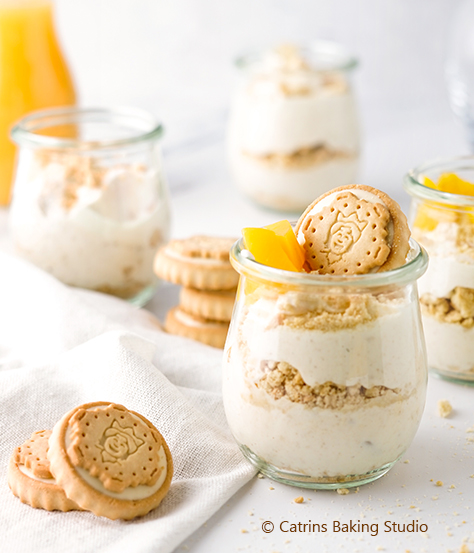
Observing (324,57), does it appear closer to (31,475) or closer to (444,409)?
(444,409)

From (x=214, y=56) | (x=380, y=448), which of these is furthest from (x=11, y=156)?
(x=380, y=448)

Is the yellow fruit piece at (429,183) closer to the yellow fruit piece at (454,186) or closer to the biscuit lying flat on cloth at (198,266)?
the yellow fruit piece at (454,186)

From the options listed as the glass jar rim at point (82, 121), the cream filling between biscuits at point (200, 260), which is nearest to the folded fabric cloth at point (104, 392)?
the cream filling between biscuits at point (200, 260)

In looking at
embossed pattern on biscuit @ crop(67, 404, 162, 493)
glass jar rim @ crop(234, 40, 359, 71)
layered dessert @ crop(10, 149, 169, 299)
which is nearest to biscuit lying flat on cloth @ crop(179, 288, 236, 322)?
layered dessert @ crop(10, 149, 169, 299)

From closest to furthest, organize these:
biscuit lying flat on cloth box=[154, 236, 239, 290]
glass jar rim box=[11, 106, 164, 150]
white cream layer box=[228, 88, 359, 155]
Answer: biscuit lying flat on cloth box=[154, 236, 239, 290]
glass jar rim box=[11, 106, 164, 150]
white cream layer box=[228, 88, 359, 155]

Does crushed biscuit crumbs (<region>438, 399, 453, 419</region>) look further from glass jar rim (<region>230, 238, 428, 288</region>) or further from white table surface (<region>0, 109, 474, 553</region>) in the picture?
glass jar rim (<region>230, 238, 428, 288</region>)

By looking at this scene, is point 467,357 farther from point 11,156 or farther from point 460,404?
point 11,156

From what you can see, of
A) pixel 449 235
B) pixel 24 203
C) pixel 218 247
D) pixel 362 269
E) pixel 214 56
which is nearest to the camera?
pixel 362 269
